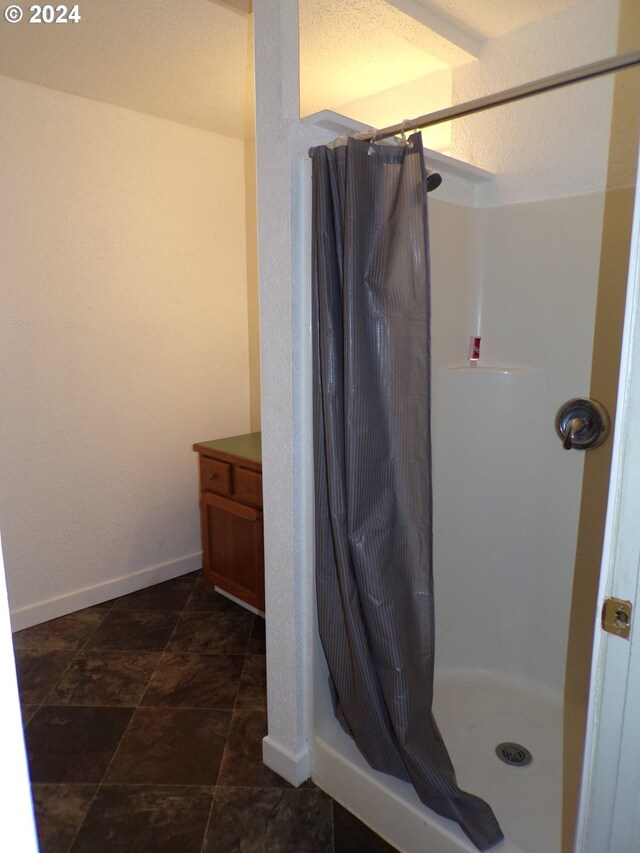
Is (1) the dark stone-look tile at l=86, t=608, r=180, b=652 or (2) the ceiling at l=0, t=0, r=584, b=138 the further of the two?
(1) the dark stone-look tile at l=86, t=608, r=180, b=652

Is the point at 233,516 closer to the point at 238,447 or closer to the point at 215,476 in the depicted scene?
the point at 215,476

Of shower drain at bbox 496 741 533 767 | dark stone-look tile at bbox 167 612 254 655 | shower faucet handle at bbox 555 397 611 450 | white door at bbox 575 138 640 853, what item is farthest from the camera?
dark stone-look tile at bbox 167 612 254 655

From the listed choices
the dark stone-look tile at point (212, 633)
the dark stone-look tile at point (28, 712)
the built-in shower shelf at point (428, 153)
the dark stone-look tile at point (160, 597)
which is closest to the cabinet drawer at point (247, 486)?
the dark stone-look tile at point (212, 633)

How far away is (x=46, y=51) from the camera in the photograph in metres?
2.01

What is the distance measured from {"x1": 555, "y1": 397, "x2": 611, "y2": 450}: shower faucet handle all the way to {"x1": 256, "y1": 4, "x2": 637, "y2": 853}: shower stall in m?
0.03

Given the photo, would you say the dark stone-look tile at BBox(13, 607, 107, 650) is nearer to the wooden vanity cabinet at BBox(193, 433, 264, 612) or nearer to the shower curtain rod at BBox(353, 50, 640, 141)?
the wooden vanity cabinet at BBox(193, 433, 264, 612)

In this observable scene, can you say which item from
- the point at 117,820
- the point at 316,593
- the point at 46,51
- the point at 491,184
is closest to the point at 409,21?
the point at 491,184

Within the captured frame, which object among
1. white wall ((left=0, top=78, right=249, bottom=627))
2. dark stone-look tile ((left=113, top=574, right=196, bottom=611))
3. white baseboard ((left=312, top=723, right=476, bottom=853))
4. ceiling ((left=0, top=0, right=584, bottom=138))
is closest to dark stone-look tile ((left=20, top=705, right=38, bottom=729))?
white wall ((left=0, top=78, right=249, bottom=627))

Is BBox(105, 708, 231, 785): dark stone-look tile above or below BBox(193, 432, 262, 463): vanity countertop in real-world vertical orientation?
below

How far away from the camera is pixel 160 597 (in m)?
2.82

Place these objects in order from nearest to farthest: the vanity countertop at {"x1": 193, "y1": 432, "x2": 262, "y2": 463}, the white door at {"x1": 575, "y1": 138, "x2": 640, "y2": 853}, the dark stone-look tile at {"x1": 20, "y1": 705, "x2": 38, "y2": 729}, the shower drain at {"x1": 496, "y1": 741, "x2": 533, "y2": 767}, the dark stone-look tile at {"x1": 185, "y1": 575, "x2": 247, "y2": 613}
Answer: the white door at {"x1": 575, "y1": 138, "x2": 640, "y2": 853} → the shower drain at {"x1": 496, "y1": 741, "x2": 533, "y2": 767} → the dark stone-look tile at {"x1": 20, "y1": 705, "x2": 38, "y2": 729} → the vanity countertop at {"x1": 193, "y1": 432, "x2": 262, "y2": 463} → the dark stone-look tile at {"x1": 185, "y1": 575, "x2": 247, "y2": 613}

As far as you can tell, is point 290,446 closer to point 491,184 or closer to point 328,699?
point 328,699

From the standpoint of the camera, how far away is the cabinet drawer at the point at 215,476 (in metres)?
2.55

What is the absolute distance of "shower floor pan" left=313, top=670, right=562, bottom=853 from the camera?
1.37 m
